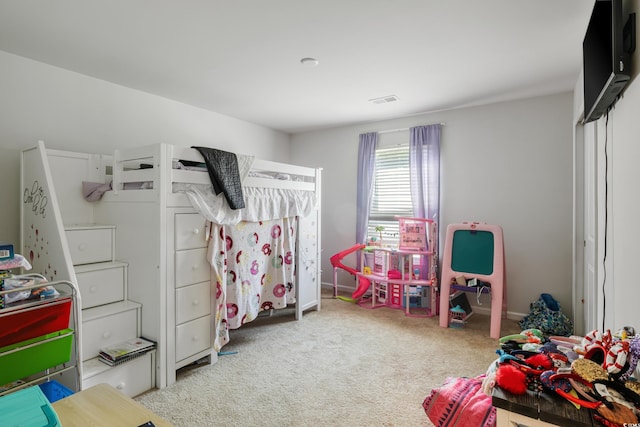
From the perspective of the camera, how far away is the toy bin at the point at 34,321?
4.59ft

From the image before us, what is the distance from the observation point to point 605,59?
1438 mm

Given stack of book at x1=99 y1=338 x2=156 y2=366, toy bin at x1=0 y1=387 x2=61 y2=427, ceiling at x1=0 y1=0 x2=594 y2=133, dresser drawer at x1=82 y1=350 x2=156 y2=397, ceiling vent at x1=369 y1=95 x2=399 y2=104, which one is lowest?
dresser drawer at x1=82 y1=350 x2=156 y2=397

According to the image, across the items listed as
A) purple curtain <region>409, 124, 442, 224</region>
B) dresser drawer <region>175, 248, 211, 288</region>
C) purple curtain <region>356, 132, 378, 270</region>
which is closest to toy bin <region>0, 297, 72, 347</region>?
dresser drawer <region>175, 248, 211, 288</region>

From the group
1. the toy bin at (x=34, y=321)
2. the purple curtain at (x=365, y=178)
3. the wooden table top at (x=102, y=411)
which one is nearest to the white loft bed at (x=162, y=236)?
the toy bin at (x=34, y=321)

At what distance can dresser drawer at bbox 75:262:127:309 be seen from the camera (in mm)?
2111

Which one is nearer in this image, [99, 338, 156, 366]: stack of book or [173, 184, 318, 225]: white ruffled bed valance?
A: [99, 338, 156, 366]: stack of book

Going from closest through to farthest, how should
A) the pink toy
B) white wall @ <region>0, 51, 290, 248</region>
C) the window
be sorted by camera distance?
white wall @ <region>0, 51, 290, 248</region> < the pink toy < the window

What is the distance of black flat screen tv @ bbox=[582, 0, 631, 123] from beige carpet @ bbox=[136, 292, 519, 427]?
1.85 meters

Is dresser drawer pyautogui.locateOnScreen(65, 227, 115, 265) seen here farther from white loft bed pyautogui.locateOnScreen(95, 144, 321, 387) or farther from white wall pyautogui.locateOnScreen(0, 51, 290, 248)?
white wall pyautogui.locateOnScreen(0, 51, 290, 248)

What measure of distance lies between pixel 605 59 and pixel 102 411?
2292 mm

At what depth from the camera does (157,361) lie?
84.2 inches

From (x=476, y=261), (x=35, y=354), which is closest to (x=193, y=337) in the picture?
(x=35, y=354)

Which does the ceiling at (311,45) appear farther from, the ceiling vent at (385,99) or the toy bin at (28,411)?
the toy bin at (28,411)

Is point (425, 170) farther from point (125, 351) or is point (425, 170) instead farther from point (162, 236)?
point (125, 351)
